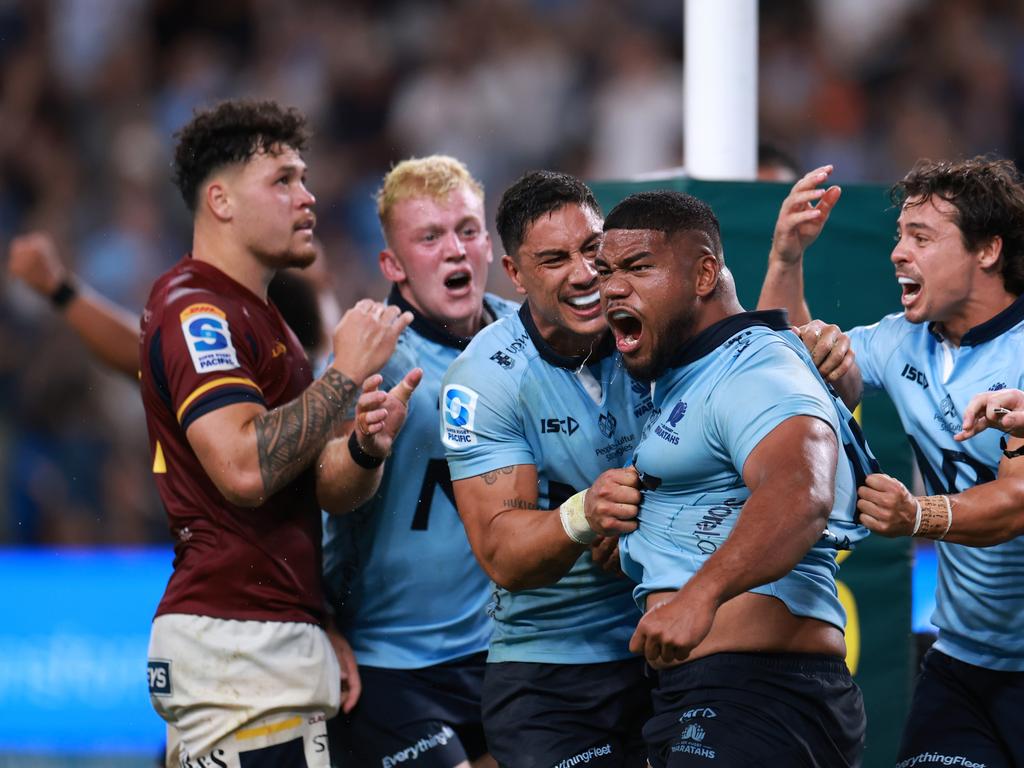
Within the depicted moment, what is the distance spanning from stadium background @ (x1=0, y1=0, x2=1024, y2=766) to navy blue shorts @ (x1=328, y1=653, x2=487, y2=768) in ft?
11.8

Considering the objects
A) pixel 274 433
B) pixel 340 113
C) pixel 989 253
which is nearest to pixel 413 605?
pixel 274 433

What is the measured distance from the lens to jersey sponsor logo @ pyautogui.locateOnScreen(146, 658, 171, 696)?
3.92 m

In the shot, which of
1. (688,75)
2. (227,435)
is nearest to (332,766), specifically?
(227,435)

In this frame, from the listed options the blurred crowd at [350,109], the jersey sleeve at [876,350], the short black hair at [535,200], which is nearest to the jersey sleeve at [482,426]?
the short black hair at [535,200]

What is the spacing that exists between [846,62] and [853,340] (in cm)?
568

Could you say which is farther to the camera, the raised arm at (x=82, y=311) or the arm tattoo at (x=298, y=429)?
the raised arm at (x=82, y=311)

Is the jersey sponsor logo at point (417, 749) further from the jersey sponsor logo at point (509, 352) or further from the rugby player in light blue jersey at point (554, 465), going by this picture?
the jersey sponsor logo at point (509, 352)

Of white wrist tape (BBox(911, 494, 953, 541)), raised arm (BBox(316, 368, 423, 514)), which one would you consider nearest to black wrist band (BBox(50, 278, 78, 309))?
raised arm (BBox(316, 368, 423, 514))

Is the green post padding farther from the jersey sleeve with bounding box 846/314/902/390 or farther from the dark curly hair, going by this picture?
the dark curly hair

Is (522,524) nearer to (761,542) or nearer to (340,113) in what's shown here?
(761,542)

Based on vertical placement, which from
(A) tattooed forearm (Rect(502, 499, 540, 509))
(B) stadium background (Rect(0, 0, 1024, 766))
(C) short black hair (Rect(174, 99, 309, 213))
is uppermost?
(B) stadium background (Rect(0, 0, 1024, 766))

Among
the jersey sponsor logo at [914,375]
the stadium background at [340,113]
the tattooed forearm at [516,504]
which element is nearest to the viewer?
the tattooed forearm at [516,504]

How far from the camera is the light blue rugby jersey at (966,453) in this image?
3.94 m

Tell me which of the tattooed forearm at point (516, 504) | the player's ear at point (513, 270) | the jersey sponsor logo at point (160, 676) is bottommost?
the jersey sponsor logo at point (160, 676)
